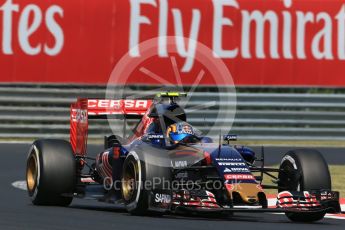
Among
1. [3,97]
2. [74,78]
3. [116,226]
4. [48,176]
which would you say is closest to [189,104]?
[74,78]

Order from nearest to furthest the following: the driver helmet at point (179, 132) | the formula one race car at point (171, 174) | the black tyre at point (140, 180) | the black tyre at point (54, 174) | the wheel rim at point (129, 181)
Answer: the formula one race car at point (171, 174)
the black tyre at point (140, 180)
the wheel rim at point (129, 181)
the driver helmet at point (179, 132)
the black tyre at point (54, 174)

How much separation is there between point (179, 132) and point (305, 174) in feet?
5.24

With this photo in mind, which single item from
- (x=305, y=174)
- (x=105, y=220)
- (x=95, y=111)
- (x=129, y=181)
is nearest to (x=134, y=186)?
(x=129, y=181)

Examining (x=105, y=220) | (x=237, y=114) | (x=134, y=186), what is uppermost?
(x=237, y=114)

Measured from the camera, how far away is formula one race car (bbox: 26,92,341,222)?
39.3 ft

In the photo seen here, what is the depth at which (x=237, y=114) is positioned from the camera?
2461cm

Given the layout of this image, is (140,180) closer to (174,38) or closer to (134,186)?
(134,186)

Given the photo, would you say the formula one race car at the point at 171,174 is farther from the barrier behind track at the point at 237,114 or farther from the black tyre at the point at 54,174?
the barrier behind track at the point at 237,114

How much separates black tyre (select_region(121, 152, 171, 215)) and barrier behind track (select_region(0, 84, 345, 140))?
37.4 feet

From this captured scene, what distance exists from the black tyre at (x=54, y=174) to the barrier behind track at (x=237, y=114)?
33.2 ft

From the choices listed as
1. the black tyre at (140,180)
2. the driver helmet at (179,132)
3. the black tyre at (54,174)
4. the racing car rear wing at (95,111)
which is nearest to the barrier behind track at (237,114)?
the racing car rear wing at (95,111)

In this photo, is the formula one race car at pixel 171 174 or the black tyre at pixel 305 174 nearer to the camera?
the formula one race car at pixel 171 174

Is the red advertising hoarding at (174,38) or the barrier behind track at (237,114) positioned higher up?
the red advertising hoarding at (174,38)

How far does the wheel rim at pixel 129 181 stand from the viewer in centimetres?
1258
